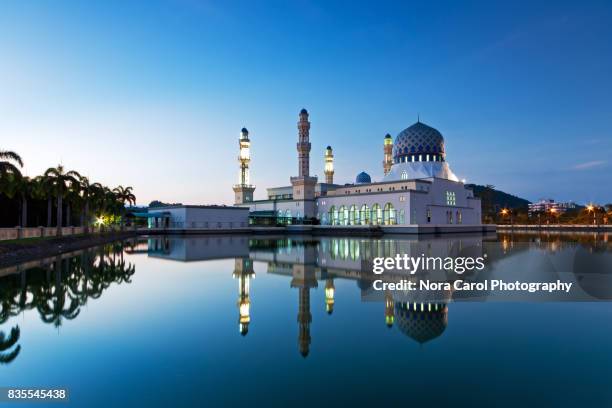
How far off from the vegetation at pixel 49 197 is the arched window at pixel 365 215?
3399 centimetres

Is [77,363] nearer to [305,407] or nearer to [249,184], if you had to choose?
[305,407]

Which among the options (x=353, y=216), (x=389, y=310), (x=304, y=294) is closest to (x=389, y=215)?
(x=353, y=216)

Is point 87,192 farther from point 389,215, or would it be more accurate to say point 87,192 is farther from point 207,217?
point 389,215

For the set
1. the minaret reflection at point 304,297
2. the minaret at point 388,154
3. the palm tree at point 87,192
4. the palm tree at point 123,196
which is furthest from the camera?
the minaret at point 388,154

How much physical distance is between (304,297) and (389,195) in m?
51.9

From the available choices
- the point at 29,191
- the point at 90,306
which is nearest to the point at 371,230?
the point at 29,191

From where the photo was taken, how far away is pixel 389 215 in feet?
205

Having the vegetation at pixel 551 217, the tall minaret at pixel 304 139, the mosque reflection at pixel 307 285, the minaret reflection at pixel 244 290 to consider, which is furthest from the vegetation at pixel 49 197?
the vegetation at pixel 551 217

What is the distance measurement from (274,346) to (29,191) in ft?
120

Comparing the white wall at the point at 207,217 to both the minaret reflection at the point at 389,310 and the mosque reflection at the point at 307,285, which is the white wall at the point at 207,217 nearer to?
the mosque reflection at the point at 307,285

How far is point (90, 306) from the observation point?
10.5m

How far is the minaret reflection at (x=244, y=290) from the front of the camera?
28.9 ft

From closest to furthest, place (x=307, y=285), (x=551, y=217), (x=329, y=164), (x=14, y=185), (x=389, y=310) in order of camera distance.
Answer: (x=389, y=310), (x=307, y=285), (x=14, y=185), (x=329, y=164), (x=551, y=217)

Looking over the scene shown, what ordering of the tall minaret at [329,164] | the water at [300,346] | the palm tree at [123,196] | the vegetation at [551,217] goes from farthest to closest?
1. the vegetation at [551,217]
2. the tall minaret at [329,164]
3. the palm tree at [123,196]
4. the water at [300,346]
